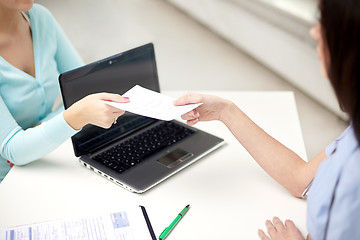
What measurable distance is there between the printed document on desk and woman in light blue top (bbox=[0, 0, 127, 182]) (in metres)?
0.25

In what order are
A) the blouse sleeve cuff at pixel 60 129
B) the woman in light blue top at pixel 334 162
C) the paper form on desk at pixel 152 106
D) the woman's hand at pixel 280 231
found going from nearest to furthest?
1. the woman in light blue top at pixel 334 162
2. the woman's hand at pixel 280 231
3. the paper form on desk at pixel 152 106
4. the blouse sleeve cuff at pixel 60 129

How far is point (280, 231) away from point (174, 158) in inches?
14.3

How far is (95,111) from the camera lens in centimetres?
102

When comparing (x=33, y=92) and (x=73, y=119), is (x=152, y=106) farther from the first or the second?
(x=33, y=92)

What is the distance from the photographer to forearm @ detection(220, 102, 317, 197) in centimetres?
100

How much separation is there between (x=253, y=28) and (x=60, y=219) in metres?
1.88

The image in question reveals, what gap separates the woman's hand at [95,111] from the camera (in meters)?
1.02

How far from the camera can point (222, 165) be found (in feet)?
3.67

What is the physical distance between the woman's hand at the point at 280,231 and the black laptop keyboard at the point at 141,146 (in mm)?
387

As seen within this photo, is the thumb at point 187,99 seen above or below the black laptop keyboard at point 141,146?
above

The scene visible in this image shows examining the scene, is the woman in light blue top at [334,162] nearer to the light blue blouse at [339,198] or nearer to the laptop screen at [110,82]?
the light blue blouse at [339,198]

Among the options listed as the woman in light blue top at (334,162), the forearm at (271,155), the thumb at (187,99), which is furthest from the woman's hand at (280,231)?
the thumb at (187,99)

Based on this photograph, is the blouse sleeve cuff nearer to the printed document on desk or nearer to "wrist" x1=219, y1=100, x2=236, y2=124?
the printed document on desk

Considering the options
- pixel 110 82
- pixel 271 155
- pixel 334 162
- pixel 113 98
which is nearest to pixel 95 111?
pixel 113 98
